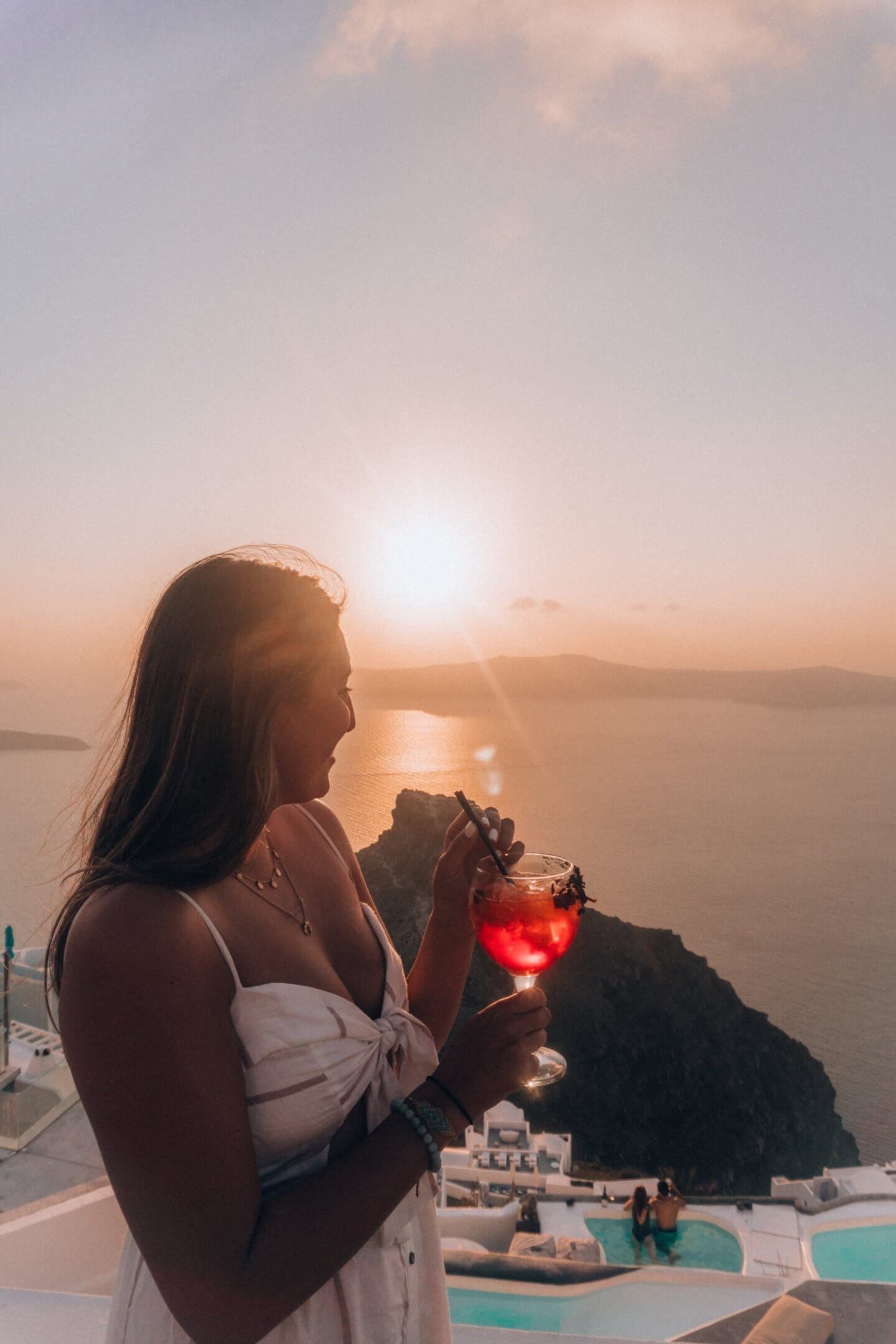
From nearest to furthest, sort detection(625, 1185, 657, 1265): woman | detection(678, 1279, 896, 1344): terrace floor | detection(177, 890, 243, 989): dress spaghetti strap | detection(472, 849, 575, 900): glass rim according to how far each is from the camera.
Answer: detection(177, 890, 243, 989): dress spaghetti strap < detection(472, 849, 575, 900): glass rim < detection(678, 1279, 896, 1344): terrace floor < detection(625, 1185, 657, 1265): woman

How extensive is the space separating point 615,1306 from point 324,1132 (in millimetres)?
5397

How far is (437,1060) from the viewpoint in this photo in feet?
3.89

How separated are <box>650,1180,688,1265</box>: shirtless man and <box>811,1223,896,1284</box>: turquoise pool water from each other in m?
3.17

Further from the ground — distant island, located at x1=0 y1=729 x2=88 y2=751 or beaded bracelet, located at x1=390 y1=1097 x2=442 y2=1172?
beaded bracelet, located at x1=390 y1=1097 x2=442 y2=1172

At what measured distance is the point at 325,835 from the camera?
1425mm

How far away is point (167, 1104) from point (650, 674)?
110 metres

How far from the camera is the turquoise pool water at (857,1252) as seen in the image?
15.7 m

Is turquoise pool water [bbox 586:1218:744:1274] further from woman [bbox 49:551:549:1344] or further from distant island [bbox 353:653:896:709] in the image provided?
woman [bbox 49:551:549:1344]

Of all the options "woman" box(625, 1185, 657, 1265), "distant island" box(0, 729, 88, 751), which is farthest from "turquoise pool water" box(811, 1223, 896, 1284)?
"distant island" box(0, 729, 88, 751)

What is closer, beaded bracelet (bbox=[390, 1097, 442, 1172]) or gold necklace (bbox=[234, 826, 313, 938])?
beaded bracelet (bbox=[390, 1097, 442, 1172])

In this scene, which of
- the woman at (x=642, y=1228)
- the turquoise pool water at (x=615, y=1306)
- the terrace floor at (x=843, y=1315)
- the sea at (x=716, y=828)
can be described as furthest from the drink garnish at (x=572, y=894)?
the sea at (x=716, y=828)

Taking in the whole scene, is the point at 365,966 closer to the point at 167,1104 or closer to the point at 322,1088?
the point at 322,1088

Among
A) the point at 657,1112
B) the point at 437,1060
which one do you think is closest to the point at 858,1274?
the point at 437,1060

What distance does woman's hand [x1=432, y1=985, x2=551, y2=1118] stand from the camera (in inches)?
38.9
